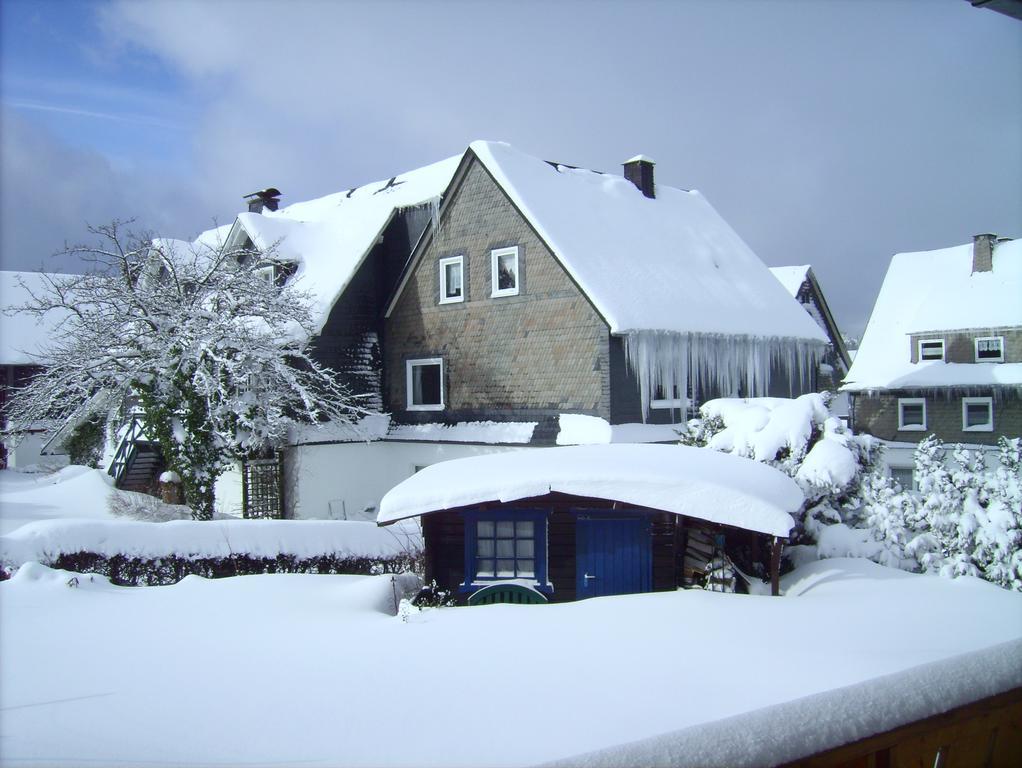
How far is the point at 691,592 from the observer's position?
836 cm

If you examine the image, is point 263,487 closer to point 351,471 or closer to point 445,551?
point 351,471

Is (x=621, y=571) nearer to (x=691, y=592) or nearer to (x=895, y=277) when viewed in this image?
(x=691, y=592)

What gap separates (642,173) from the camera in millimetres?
23281

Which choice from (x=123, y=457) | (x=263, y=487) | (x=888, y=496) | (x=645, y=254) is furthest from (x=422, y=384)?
(x=888, y=496)

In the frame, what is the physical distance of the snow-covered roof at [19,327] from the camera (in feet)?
102

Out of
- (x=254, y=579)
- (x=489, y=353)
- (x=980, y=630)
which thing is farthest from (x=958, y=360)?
(x=254, y=579)

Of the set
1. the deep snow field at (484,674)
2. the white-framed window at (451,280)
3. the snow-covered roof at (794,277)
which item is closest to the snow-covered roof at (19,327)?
the white-framed window at (451,280)

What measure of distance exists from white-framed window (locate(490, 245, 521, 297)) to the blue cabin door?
Answer: 30.3 feet

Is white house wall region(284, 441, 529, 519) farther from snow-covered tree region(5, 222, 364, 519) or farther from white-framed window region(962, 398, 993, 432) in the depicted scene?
white-framed window region(962, 398, 993, 432)

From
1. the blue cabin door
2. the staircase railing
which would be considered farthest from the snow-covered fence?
the staircase railing

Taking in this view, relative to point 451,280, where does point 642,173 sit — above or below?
above

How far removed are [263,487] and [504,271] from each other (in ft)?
27.8

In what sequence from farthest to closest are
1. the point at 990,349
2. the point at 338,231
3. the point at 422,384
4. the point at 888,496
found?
the point at 990,349 < the point at 338,231 < the point at 422,384 < the point at 888,496

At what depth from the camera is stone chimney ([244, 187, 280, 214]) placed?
27094 mm
